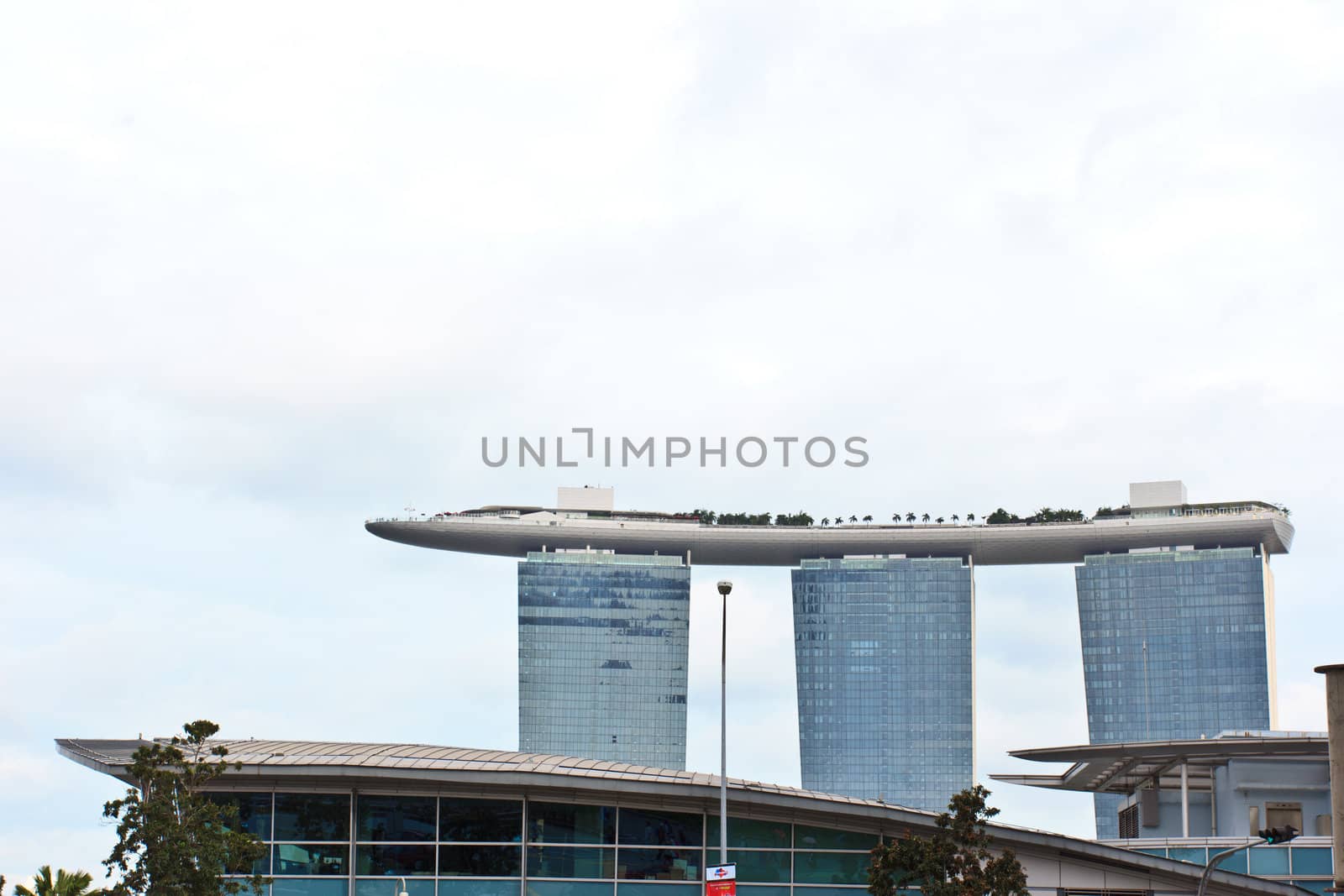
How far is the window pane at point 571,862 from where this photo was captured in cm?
5478

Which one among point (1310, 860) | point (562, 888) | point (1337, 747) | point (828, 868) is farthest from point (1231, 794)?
point (1337, 747)

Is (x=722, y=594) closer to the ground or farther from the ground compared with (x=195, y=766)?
farther from the ground

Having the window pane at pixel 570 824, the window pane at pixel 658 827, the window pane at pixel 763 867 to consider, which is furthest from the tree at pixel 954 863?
the window pane at pixel 570 824

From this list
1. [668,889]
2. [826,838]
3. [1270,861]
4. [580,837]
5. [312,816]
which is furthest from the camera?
[1270,861]

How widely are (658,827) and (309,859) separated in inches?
435

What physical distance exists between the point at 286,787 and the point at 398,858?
4172 millimetres

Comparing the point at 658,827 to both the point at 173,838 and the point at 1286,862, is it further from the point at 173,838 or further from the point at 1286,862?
the point at 1286,862

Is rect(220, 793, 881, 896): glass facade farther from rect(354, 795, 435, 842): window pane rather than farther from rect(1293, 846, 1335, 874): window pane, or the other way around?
rect(1293, 846, 1335, 874): window pane

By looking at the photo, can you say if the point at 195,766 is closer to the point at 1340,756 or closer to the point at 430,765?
the point at 430,765

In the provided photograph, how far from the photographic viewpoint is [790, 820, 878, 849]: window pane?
55.1 metres

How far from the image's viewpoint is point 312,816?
5425cm

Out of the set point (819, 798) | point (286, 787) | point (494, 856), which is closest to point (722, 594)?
point (819, 798)

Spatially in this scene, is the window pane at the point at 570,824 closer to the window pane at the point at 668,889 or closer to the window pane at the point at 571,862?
the window pane at the point at 571,862

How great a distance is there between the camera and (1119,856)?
54281 mm
